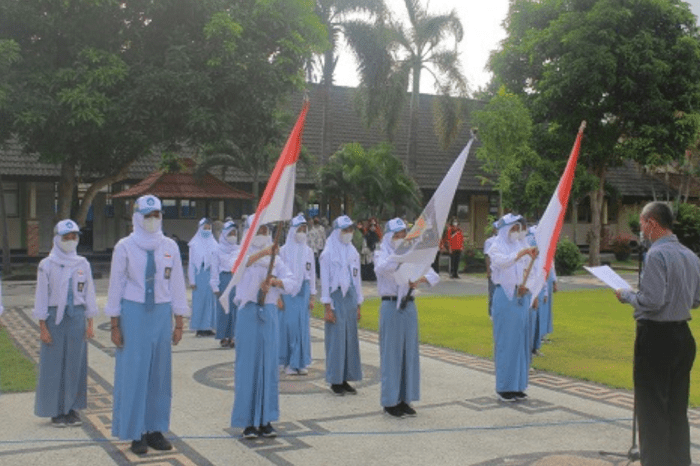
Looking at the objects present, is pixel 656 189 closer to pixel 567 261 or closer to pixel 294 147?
pixel 567 261

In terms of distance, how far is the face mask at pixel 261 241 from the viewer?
7816 mm

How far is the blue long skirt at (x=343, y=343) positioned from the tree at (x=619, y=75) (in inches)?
742

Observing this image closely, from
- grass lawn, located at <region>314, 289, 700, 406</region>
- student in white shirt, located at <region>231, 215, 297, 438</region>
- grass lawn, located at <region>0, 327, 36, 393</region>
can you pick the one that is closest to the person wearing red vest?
grass lawn, located at <region>314, 289, 700, 406</region>

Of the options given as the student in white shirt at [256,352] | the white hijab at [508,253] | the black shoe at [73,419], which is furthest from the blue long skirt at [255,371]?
the white hijab at [508,253]

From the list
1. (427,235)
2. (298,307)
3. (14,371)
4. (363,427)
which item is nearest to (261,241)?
(427,235)

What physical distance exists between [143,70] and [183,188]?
→ 8.69 meters

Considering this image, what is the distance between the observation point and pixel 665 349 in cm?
574

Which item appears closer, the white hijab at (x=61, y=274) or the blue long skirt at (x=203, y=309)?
the white hijab at (x=61, y=274)

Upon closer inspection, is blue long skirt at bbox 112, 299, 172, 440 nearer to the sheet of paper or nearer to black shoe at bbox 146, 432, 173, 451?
black shoe at bbox 146, 432, 173, 451

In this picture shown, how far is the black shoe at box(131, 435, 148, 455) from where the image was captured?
6469 millimetres

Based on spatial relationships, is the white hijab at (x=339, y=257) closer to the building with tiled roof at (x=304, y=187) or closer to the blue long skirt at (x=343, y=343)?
the blue long skirt at (x=343, y=343)

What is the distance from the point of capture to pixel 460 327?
47.6 ft

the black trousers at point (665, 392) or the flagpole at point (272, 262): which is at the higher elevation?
the flagpole at point (272, 262)

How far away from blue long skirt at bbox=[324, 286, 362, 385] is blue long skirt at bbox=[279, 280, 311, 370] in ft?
2.93
